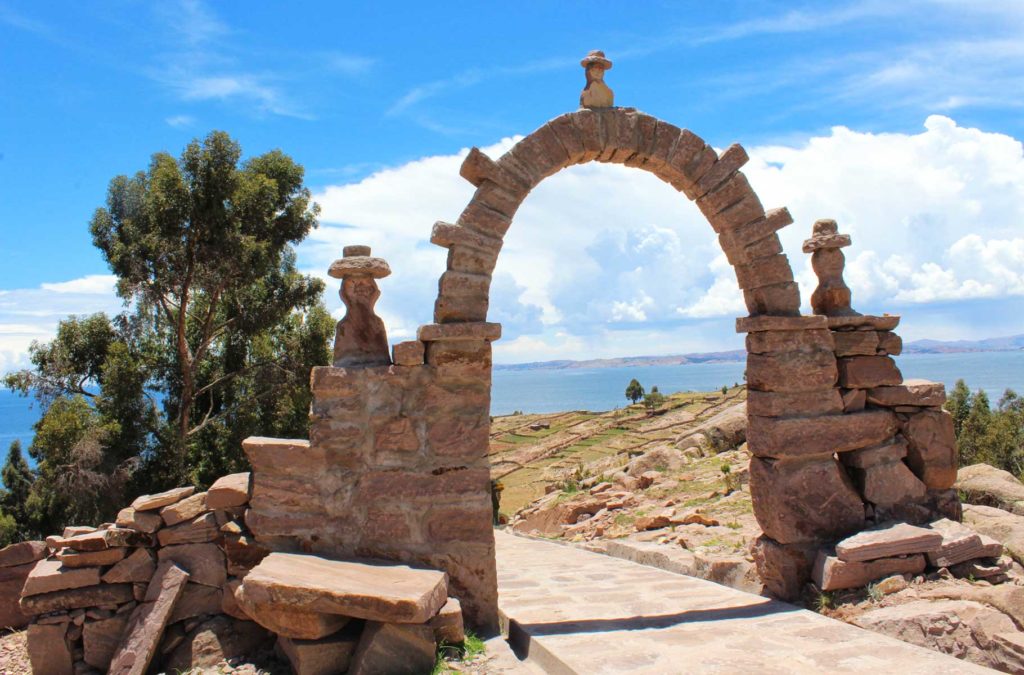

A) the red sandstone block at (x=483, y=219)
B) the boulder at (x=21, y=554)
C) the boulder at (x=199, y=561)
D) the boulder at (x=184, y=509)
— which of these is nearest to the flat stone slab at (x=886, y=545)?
the red sandstone block at (x=483, y=219)

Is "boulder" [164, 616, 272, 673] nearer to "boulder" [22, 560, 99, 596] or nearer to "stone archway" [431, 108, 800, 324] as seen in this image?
"boulder" [22, 560, 99, 596]

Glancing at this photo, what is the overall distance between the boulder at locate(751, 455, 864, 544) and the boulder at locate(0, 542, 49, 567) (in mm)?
6298

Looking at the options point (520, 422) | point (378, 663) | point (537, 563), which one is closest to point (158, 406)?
point (537, 563)

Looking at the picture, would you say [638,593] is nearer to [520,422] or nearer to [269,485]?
[269,485]

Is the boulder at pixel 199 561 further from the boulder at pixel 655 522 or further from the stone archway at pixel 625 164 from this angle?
Result: the boulder at pixel 655 522

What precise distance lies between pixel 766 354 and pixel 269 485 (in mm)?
4288

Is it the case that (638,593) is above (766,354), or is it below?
below

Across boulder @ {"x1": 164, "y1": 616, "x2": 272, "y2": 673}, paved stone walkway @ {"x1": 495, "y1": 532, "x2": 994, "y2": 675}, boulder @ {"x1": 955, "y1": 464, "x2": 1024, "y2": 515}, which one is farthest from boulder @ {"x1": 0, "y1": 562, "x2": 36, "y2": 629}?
→ boulder @ {"x1": 955, "y1": 464, "x2": 1024, "y2": 515}

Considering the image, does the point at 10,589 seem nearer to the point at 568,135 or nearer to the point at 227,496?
the point at 227,496

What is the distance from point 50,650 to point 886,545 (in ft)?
21.0

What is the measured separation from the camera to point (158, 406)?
19.7 metres

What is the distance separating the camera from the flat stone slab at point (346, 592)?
4.36 meters

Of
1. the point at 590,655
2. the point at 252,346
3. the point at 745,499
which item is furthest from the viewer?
the point at 252,346

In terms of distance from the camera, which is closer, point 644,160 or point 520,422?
point 644,160
